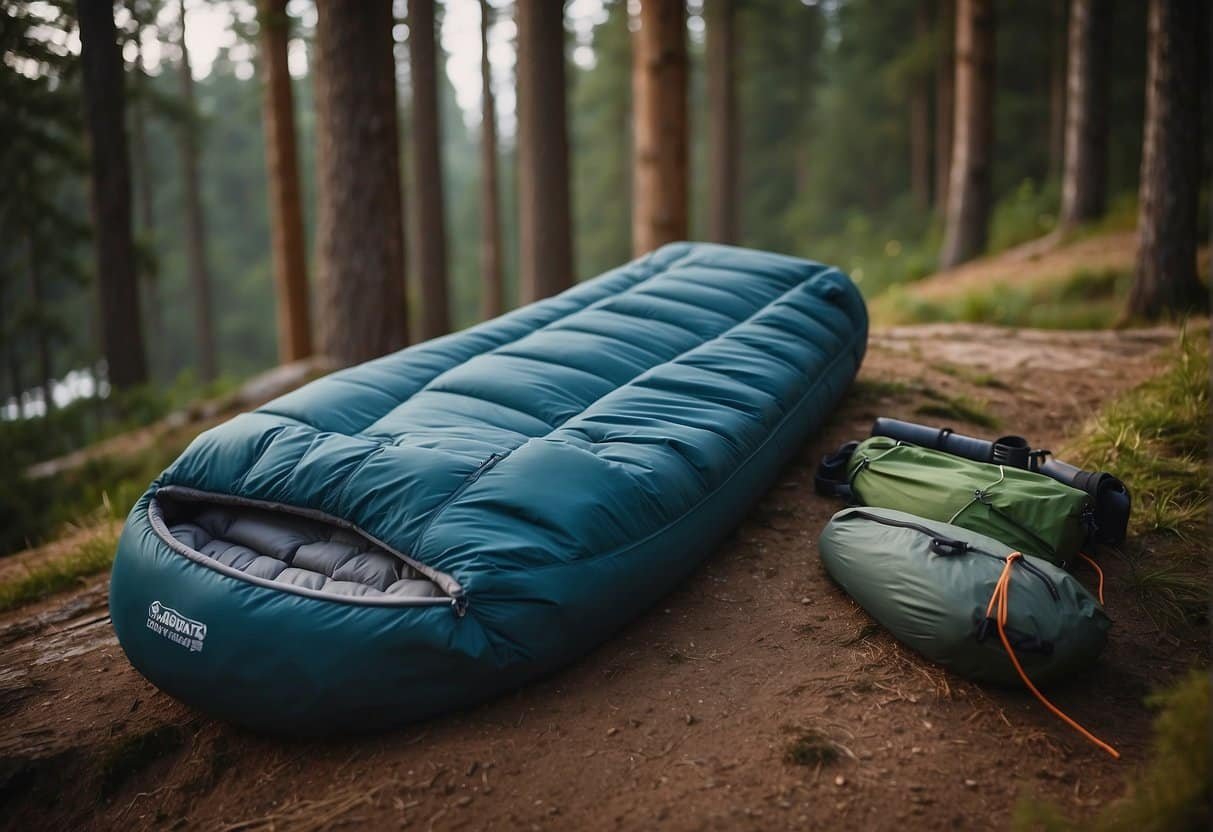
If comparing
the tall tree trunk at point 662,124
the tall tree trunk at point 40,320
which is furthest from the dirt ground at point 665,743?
the tall tree trunk at point 40,320

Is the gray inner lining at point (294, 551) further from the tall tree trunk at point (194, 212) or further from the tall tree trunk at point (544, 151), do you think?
the tall tree trunk at point (194, 212)

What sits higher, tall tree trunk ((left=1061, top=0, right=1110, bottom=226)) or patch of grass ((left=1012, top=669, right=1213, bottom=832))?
tall tree trunk ((left=1061, top=0, right=1110, bottom=226))

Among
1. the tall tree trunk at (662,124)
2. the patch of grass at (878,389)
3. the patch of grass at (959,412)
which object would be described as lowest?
the patch of grass at (959,412)

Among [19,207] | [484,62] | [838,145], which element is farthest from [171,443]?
[838,145]

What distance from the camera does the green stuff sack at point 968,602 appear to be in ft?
6.88

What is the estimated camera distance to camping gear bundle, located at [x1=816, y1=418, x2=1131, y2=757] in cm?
211

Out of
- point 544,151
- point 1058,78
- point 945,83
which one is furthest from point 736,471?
point 1058,78

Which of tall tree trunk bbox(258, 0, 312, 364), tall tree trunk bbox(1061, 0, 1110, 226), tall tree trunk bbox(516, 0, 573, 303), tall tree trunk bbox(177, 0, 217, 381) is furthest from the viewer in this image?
tall tree trunk bbox(177, 0, 217, 381)

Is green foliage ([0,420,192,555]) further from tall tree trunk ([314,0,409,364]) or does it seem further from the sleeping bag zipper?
the sleeping bag zipper

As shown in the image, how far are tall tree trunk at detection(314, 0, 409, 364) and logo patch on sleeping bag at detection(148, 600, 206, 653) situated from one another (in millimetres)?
3803

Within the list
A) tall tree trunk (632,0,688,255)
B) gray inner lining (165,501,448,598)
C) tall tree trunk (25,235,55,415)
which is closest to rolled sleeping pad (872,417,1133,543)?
gray inner lining (165,501,448,598)

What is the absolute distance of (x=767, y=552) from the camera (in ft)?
9.75

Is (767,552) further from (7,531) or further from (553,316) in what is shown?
(7,531)

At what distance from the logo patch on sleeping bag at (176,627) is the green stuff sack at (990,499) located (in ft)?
6.80
